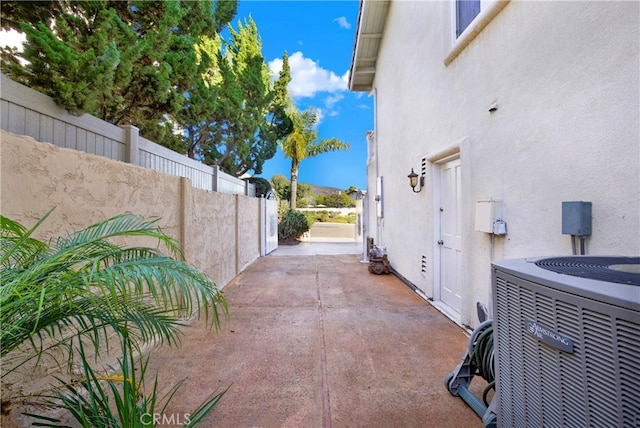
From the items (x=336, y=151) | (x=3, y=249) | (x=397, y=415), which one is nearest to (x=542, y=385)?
(x=397, y=415)

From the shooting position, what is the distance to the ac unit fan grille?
125 cm

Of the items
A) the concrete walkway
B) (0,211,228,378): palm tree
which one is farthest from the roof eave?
(0,211,228,378): palm tree

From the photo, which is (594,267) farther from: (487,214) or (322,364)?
(322,364)

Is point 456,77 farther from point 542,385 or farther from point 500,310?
point 542,385

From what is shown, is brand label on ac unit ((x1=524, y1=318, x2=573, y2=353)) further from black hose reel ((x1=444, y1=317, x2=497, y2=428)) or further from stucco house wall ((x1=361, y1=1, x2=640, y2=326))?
stucco house wall ((x1=361, y1=1, x2=640, y2=326))

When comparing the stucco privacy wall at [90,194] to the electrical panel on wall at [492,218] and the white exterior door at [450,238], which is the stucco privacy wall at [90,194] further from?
the white exterior door at [450,238]

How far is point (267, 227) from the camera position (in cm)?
1075

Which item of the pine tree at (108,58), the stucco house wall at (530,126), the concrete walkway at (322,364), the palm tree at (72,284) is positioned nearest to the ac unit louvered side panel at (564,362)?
the concrete walkway at (322,364)

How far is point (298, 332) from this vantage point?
12.6 feet

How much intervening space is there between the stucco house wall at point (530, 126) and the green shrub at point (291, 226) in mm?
8805

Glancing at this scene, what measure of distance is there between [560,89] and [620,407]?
98.4 inches

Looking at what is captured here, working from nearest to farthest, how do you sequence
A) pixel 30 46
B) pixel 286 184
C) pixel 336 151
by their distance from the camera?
pixel 30 46
pixel 336 151
pixel 286 184

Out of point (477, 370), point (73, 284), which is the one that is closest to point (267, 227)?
point (477, 370)

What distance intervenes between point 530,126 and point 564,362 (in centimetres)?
239
